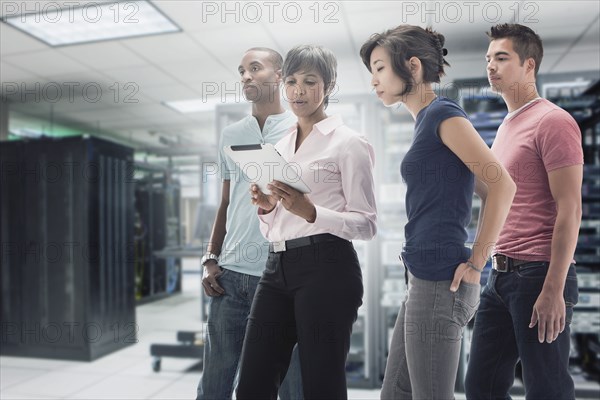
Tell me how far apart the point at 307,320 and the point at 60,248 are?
147 inches

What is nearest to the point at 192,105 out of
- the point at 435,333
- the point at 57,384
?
the point at 57,384

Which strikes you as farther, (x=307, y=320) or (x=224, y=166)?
(x=224, y=166)

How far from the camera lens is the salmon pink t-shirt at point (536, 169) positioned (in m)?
1.33

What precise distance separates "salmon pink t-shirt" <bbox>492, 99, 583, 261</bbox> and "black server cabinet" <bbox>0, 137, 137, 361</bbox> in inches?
148

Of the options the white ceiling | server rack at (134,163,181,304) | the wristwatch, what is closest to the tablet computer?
the wristwatch

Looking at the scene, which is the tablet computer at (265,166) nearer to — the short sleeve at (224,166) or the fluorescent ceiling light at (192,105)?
the short sleeve at (224,166)

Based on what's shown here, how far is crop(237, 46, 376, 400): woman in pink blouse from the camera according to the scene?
123 centimetres

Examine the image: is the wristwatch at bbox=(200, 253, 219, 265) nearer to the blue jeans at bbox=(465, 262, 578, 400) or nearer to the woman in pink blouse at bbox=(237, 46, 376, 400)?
the woman in pink blouse at bbox=(237, 46, 376, 400)

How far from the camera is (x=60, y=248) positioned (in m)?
4.32

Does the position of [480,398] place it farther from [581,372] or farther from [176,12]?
[176,12]

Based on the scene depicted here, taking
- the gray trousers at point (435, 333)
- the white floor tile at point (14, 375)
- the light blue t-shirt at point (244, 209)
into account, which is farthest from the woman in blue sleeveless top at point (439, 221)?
the white floor tile at point (14, 375)

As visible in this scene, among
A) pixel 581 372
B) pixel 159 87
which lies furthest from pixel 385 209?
pixel 159 87

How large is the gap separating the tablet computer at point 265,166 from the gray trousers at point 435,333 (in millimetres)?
381

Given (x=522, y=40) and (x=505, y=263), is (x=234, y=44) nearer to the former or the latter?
(x=522, y=40)
